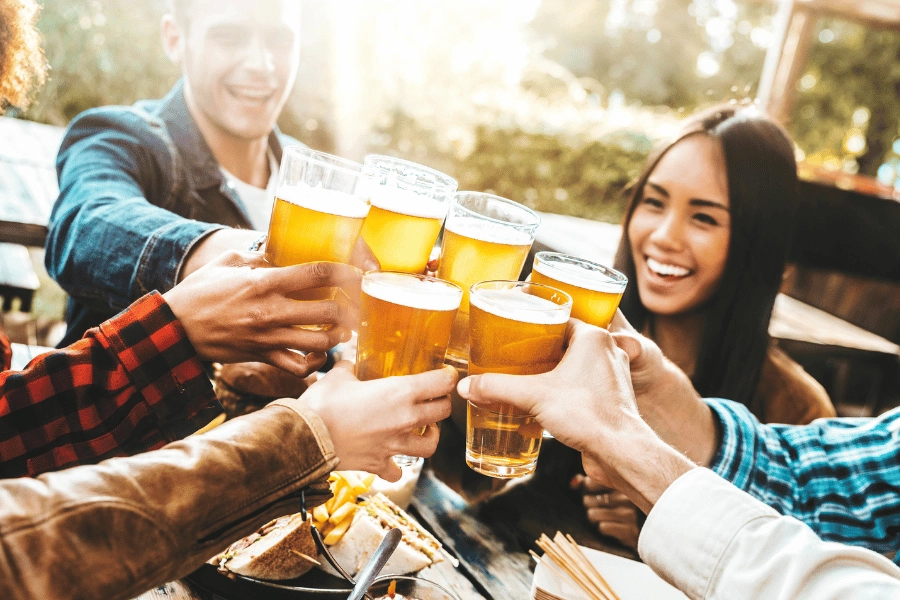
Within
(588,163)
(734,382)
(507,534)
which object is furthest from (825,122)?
(507,534)

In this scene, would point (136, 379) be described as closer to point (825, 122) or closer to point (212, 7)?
point (212, 7)

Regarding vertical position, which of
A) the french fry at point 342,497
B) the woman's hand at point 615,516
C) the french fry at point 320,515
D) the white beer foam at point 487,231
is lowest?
the woman's hand at point 615,516

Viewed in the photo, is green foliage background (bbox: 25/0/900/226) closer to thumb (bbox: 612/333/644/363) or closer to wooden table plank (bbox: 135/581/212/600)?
thumb (bbox: 612/333/644/363)

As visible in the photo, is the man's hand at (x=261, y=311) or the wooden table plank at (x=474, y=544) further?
the wooden table plank at (x=474, y=544)

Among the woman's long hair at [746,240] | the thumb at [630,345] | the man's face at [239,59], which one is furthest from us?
the man's face at [239,59]

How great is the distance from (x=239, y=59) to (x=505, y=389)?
6.92 feet

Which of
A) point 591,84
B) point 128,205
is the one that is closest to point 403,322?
point 128,205

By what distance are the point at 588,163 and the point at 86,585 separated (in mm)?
8036

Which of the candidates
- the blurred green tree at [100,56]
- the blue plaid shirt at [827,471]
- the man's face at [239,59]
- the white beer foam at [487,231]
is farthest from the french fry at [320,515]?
the blurred green tree at [100,56]

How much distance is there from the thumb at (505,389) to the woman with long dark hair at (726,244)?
156 cm

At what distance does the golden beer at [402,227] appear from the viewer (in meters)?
1.16

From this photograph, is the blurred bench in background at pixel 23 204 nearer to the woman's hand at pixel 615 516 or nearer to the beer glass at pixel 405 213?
the beer glass at pixel 405 213

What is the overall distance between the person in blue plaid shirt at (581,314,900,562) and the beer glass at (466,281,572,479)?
1.59 ft

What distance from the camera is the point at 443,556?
4.28 feet
